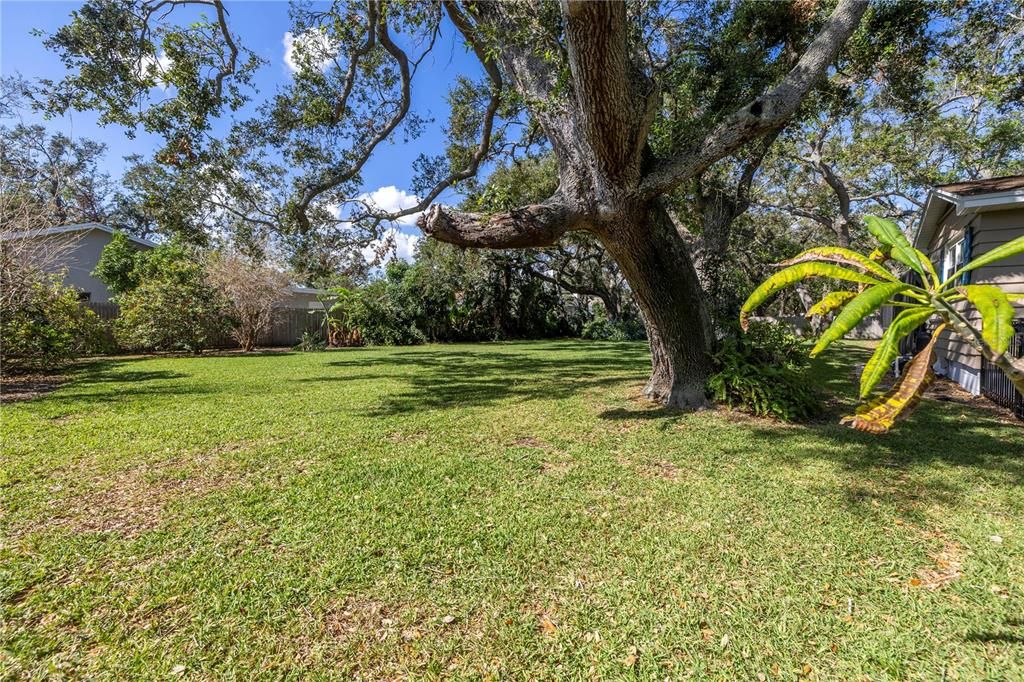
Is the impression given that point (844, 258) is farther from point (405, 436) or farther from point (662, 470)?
point (405, 436)

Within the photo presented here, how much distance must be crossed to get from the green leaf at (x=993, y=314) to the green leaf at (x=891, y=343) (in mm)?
77

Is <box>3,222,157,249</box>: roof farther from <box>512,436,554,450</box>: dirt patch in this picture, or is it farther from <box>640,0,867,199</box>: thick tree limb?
<box>640,0,867,199</box>: thick tree limb

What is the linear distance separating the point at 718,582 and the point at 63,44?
10294mm

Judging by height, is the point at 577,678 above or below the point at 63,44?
below

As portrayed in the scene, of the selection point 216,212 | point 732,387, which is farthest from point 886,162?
point 216,212

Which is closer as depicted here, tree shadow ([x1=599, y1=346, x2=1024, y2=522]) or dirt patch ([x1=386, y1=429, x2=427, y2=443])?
tree shadow ([x1=599, y1=346, x2=1024, y2=522])

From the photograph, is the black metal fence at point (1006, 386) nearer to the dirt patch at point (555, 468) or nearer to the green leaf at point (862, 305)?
the dirt patch at point (555, 468)

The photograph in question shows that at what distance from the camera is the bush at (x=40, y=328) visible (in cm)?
740

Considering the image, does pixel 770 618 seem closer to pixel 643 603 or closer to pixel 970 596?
pixel 643 603

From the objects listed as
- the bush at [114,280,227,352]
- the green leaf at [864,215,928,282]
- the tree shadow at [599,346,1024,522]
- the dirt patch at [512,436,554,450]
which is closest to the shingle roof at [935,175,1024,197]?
the tree shadow at [599,346,1024,522]

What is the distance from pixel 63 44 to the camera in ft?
20.8

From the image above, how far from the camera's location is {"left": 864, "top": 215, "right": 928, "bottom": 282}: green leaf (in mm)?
1163

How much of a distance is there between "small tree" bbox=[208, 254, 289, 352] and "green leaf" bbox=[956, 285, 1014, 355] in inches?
627

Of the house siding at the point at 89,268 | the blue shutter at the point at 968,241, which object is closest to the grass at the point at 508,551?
the blue shutter at the point at 968,241
